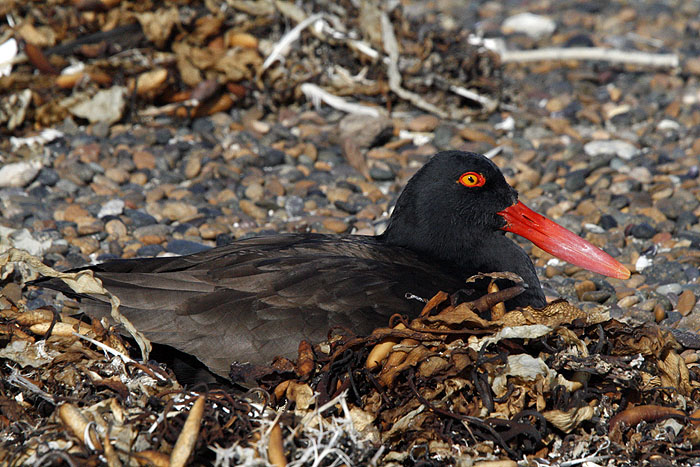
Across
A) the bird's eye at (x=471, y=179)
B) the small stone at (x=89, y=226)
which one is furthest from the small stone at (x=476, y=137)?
the small stone at (x=89, y=226)

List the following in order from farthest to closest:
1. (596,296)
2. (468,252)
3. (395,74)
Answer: (395,74) → (596,296) → (468,252)

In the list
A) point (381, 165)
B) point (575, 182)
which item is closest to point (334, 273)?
point (381, 165)

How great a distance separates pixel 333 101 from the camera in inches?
310

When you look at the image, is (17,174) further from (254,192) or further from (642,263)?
(642,263)

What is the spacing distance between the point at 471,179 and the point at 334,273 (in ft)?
3.66

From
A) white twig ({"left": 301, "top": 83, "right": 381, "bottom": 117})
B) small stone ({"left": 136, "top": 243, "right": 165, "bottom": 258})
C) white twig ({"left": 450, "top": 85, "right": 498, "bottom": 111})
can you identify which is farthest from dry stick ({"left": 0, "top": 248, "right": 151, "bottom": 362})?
white twig ({"left": 450, "top": 85, "right": 498, "bottom": 111})

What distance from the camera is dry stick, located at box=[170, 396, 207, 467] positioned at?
310 cm

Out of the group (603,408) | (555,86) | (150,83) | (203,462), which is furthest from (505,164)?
(203,462)

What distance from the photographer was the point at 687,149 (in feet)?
24.2

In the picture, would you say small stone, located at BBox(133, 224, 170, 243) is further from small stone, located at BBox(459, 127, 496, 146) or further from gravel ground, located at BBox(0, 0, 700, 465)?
small stone, located at BBox(459, 127, 496, 146)

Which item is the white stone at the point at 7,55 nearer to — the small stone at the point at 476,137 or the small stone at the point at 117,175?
the small stone at the point at 117,175

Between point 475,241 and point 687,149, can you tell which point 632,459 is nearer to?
point 475,241

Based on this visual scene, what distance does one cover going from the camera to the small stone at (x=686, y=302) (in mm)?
5016

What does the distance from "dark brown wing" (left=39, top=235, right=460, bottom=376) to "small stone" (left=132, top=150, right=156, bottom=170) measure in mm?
2768
